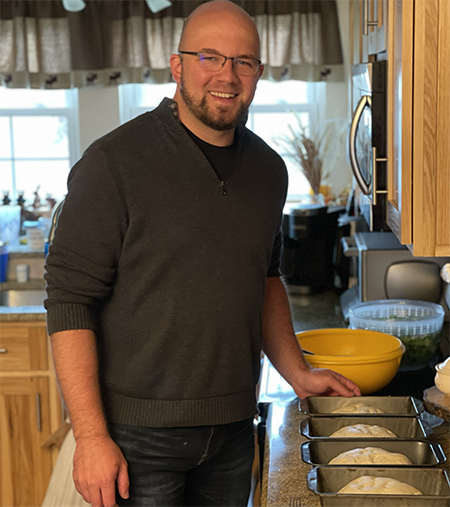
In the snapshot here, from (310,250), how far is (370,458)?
6.84ft

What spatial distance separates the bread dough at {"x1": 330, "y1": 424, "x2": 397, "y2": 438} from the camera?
130 centimetres

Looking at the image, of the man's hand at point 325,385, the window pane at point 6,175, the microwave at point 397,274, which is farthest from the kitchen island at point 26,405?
the window pane at point 6,175

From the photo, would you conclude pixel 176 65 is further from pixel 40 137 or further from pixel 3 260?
pixel 40 137

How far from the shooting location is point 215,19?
137cm

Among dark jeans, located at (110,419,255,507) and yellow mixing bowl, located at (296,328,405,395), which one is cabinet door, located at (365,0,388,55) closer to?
yellow mixing bowl, located at (296,328,405,395)

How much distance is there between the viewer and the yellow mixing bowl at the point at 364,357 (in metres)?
1.63

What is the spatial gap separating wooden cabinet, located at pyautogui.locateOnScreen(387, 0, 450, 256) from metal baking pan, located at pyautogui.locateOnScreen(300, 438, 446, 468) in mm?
379

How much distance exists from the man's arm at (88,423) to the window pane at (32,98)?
3.69 meters

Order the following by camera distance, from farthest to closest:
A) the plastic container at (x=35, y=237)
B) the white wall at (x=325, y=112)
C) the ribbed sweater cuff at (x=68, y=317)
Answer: the white wall at (x=325, y=112) → the plastic container at (x=35, y=237) → the ribbed sweater cuff at (x=68, y=317)

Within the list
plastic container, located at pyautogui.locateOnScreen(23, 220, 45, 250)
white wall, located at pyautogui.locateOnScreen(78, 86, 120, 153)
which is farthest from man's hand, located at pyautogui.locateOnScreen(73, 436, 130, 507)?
white wall, located at pyautogui.locateOnScreen(78, 86, 120, 153)

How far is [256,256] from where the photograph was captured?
1.42 metres

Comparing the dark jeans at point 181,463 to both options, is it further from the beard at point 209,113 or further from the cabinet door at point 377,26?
the cabinet door at point 377,26

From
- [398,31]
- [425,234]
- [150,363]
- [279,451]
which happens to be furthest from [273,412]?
[398,31]

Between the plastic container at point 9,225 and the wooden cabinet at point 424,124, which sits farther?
the plastic container at point 9,225
